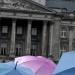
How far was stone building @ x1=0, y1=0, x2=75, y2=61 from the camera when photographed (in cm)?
6397

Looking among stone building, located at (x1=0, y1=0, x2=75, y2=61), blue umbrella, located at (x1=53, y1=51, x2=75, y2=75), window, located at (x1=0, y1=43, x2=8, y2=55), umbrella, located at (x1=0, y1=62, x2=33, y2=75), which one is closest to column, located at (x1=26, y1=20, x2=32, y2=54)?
stone building, located at (x1=0, y1=0, x2=75, y2=61)

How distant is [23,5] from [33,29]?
4.93 metres

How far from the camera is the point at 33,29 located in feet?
221

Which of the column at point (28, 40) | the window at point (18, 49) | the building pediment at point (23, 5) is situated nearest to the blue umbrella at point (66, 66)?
the building pediment at point (23, 5)

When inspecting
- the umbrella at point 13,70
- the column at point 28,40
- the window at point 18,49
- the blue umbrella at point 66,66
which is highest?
the blue umbrella at point 66,66

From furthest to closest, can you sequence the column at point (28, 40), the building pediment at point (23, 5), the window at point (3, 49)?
1. the column at point (28, 40)
2. the window at point (3, 49)
3. the building pediment at point (23, 5)

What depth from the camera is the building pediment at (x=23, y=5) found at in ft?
209

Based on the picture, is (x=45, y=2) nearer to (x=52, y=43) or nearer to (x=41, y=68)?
(x=52, y=43)

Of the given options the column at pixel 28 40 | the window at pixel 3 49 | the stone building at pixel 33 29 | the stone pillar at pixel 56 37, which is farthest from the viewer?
the stone pillar at pixel 56 37

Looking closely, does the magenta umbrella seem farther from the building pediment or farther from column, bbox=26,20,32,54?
column, bbox=26,20,32,54

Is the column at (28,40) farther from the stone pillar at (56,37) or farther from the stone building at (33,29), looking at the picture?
the stone pillar at (56,37)

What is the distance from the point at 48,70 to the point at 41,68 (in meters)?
0.27

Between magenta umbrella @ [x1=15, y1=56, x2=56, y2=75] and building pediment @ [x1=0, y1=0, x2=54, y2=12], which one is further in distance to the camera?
building pediment @ [x1=0, y1=0, x2=54, y2=12]

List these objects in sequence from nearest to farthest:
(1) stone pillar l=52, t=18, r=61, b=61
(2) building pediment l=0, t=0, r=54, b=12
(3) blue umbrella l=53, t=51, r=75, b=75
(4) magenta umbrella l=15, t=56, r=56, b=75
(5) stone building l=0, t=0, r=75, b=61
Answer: (3) blue umbrella l=53, t=51, r=75, b=75 → (4) magenta umbrella l=15, t=56, r=56, b=75 → (2) building pediment l=0, t=0, r=54, b=12 → (5) stone building l=0, t=0, r=75, b=61 → (1) stone pillar l=52, t=18, r=61, b=61
